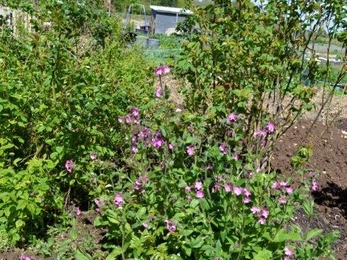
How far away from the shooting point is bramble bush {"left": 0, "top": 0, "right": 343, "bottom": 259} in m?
2.57

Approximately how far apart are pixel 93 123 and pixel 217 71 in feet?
2.82

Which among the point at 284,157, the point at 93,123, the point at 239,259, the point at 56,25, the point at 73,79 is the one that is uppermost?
the point at 56,25

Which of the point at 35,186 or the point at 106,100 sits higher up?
the point at 106,100

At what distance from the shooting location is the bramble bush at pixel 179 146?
8.43 feet

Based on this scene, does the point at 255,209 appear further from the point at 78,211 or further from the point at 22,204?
the point at 78,211

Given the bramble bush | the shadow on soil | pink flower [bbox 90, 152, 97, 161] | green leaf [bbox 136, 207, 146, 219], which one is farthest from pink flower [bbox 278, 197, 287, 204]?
the shadow on soil

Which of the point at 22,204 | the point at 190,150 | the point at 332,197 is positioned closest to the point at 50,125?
the point at 22,204

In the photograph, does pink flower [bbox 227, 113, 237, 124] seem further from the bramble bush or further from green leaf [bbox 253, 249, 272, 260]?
green leaf [bbox 253, 249, 272, 260]

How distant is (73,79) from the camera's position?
3400 mm

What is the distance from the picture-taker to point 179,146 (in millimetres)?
2830

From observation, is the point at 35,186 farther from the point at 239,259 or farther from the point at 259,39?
the point at 259,39

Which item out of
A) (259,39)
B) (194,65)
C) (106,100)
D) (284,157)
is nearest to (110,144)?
(106,100)

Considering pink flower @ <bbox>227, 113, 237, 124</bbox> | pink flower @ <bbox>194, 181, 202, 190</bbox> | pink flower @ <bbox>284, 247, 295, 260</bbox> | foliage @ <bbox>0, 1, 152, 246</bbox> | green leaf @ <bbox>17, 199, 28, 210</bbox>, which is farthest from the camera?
foliage @ <bbox>0, 1, 152, 246</bbox>

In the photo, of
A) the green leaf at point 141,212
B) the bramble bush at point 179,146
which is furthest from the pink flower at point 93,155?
the green leaf at point 141,212
